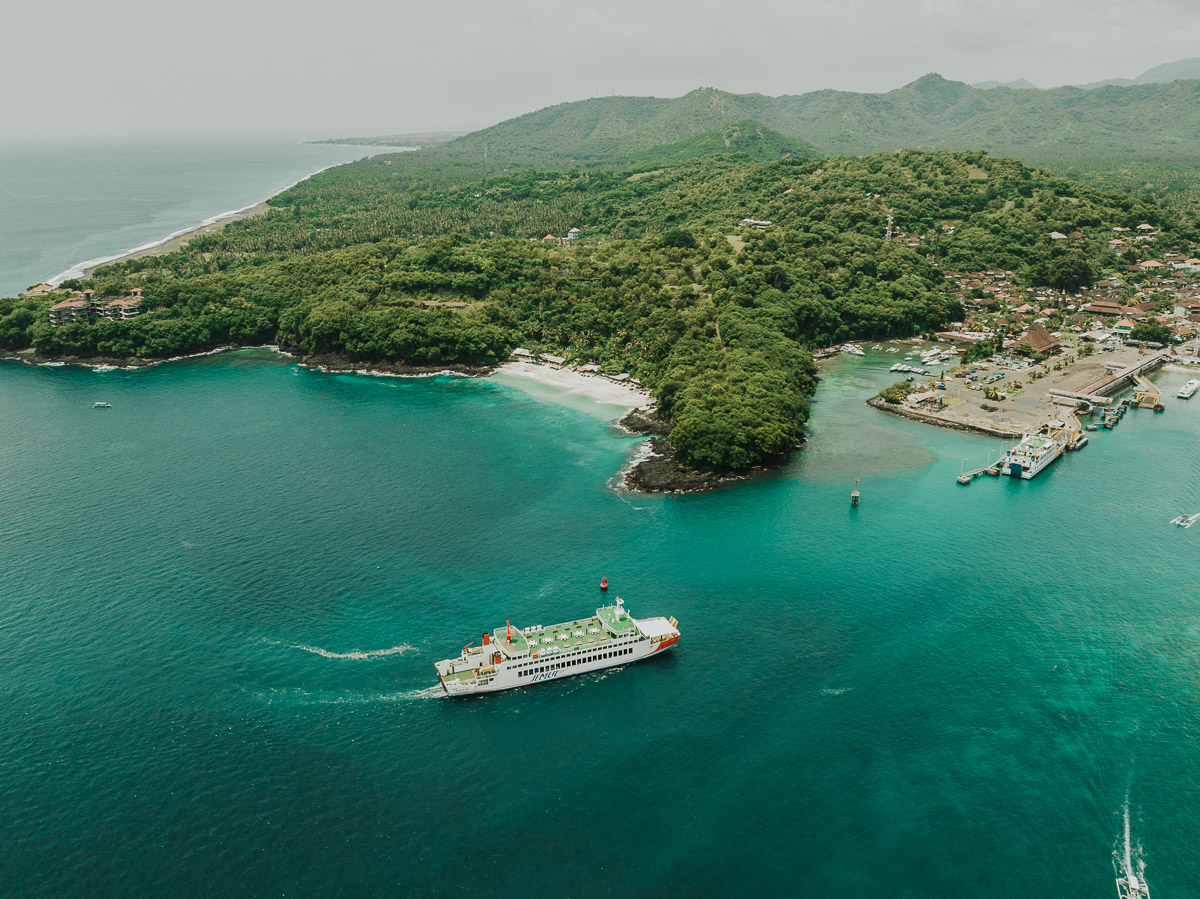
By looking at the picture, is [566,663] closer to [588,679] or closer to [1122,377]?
[588,679]

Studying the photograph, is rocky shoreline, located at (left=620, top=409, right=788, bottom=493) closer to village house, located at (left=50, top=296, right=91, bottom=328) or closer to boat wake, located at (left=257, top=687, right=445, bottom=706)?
boat wake, located at (left=257, top=687, right=445, bottom=706)

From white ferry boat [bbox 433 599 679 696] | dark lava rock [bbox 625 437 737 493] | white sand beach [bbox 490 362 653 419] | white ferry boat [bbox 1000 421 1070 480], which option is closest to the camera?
white ferry boat [bbox 433 599 679 696]

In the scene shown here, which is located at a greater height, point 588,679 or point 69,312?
point 69,312

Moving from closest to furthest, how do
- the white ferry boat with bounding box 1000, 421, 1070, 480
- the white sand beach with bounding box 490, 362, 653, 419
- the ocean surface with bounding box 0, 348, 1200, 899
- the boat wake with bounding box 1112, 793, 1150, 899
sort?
the boat wake with bounding box 1112, 793, 1150, 899 < the ocean surface with bounding box 0, 348, 1200, 899 < the white ferry boat with bounding box 1000, 421, 1070, 480 < the white sand beach with bounding box 490, 362, 653, 419

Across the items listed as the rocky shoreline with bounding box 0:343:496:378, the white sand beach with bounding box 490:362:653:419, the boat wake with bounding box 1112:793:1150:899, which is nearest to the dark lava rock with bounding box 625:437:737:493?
the white sand beach with bounding box 490:362:653:419

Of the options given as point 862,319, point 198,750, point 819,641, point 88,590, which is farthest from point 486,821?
point 862,319

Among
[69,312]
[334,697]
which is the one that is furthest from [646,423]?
[69,312]

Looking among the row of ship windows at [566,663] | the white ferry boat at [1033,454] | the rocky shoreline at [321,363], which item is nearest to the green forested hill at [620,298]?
the rocky shoreline at [321,363]
